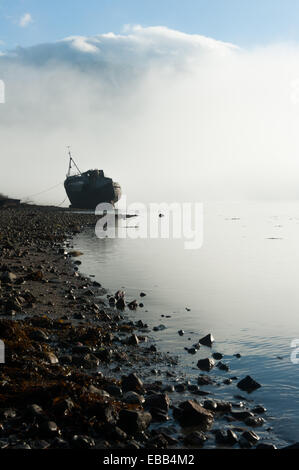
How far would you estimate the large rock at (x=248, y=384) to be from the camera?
9.58m

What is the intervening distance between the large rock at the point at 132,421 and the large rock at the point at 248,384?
3081mm

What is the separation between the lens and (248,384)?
9.62m

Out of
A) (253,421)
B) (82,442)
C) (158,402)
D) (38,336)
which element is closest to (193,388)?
(158,402)

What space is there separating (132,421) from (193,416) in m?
1.23

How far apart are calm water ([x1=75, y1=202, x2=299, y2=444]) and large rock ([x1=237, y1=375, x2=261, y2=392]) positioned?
0.16 metres

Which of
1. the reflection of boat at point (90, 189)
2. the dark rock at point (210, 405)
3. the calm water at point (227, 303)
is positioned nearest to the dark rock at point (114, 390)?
the dark rock at point (210, 405)

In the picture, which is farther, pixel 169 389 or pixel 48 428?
pixel 169 389

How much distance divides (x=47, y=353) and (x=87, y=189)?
295 ft

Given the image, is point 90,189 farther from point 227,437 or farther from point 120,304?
point 227,437

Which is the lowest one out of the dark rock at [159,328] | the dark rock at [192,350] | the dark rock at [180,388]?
the dark rock at [192,350]

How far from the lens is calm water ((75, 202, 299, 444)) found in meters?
10.4

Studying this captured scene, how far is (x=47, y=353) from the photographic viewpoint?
1006 cm

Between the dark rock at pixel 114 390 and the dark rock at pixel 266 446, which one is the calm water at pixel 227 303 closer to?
the dark rock at pixel 266 446
